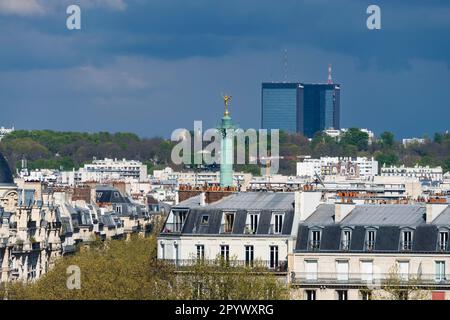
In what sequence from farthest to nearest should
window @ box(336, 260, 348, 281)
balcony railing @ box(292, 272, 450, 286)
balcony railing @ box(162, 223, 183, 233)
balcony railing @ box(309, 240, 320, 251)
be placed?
balcony railing @ box(162, 223, 183, 233) < balcony railing @ box(309, 240, 320, 251) < window @ box(336, 260, 348, 281) < balcony railing @ box(292, 272, 450, 286)

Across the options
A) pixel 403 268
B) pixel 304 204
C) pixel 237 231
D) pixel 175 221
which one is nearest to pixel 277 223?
pixel 304 204

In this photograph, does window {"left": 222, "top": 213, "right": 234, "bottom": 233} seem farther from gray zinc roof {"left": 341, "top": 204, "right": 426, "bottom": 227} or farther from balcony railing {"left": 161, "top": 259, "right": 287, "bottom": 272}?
gray zinc roof {"left": 341, "top": 204, "right": 426, "bottom": 227}

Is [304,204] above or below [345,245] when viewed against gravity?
above

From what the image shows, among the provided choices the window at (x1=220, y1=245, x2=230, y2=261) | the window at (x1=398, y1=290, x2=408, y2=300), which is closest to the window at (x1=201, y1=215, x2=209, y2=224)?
the window at (x1=220, y1=245, x2=230, y2=261)

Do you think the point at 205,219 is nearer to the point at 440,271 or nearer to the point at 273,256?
the point at 273,256

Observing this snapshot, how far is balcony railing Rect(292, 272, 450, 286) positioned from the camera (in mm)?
56906

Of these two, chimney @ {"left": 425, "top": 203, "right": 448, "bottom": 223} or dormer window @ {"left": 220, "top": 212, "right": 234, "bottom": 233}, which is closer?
chimney @ {"left": 425, "top": 203, "right": 448, "bottom": 223}

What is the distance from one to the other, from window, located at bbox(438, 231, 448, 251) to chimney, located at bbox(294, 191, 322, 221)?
14.0 feet

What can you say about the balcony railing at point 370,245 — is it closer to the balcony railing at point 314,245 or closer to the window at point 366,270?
the window at point 366,270

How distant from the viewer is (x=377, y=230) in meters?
59.4

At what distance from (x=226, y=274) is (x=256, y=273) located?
78 centimetres

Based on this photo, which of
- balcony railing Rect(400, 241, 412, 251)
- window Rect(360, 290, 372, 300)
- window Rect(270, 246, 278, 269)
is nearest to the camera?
window Rect(360, 290, 372, 300)

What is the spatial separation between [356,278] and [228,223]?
16.3 feet

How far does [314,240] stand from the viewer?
59844 millimetres
